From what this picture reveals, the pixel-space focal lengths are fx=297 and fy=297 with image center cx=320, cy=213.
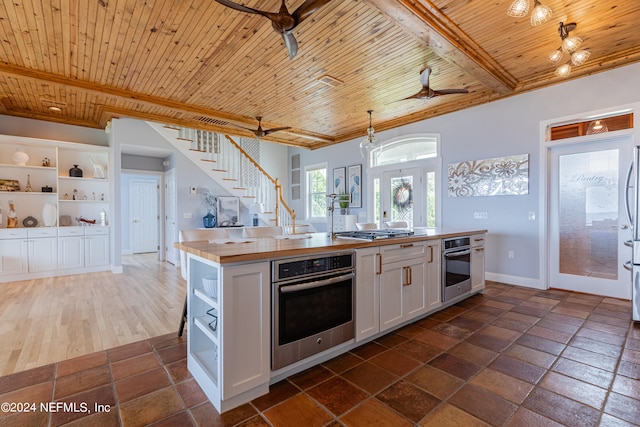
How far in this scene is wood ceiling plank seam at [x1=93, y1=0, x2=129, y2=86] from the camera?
2680 millimetres

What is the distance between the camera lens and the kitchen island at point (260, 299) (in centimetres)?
171

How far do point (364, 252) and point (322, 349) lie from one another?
0.80m

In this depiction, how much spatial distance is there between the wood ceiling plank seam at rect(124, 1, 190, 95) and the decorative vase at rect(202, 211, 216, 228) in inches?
117

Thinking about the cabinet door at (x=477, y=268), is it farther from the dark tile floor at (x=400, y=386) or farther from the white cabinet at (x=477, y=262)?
the dark tile floor at (x=400, y=386)

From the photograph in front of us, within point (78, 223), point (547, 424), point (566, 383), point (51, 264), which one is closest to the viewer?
point (547, 424)

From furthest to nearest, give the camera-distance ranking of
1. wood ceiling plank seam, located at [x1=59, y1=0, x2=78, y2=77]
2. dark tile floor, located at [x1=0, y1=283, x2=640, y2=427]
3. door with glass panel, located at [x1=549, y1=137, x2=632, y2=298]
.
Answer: door with glass panel, located at [x1=549, y1=137, x2=632, y2=298] → wood ceiling plank seam, located at [x1=59, y1=0, x2=78, y2=77] → dark tile floor, located at [x1=0, y1=283, x2=640, y2=427]

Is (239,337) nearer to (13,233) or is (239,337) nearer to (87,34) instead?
(87,34)

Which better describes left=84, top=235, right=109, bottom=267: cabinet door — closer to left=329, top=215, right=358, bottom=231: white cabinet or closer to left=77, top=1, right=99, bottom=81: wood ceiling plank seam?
left=77, top=1, right=99, bottom=81: wood ceiling plank seam

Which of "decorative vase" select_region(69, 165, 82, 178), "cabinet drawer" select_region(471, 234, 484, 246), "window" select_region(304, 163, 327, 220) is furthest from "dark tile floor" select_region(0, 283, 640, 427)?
"window" select_region(304, 163, 327, 220)

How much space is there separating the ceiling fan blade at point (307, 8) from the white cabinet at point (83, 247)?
5697mm

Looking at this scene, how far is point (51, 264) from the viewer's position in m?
5.29

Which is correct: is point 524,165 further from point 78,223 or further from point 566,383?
point 78,223

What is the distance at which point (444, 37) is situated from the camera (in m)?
2.99

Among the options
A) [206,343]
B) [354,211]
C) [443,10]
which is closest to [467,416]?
[206,343]
